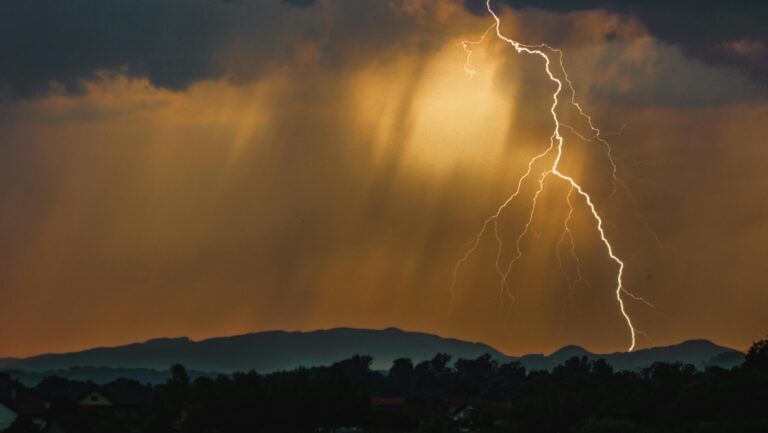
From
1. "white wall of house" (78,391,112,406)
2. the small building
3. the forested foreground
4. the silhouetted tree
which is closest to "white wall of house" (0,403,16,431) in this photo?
the forested foreground

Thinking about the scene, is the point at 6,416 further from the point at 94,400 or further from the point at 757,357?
the point at 757,357

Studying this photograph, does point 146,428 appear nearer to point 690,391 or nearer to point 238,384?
point 238,384

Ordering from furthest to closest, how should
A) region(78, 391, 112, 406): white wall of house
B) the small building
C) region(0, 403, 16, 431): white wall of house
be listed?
1. region(78, 391, 112, 406): white wall of house
2. the small building
3. region(0, 403, 16, 431): white wall of house

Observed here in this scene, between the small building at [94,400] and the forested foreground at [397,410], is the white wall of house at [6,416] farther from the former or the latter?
the small building at [94,400]

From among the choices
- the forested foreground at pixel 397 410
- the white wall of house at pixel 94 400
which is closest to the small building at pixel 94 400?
the white wall of house at pixel 94 400

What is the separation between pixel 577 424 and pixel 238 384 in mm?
22238

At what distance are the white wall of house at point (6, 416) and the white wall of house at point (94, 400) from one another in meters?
15.5

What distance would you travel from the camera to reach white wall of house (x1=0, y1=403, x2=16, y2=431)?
3755 inches

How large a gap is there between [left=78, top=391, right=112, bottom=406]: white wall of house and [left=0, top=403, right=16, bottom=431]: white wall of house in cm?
1553

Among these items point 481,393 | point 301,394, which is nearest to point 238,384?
point 301,394

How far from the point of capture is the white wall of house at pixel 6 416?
9538cm

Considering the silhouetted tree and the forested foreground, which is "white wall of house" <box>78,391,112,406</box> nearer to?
the forested foreground

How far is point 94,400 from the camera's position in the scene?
114 metres

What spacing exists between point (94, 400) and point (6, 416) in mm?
17743
